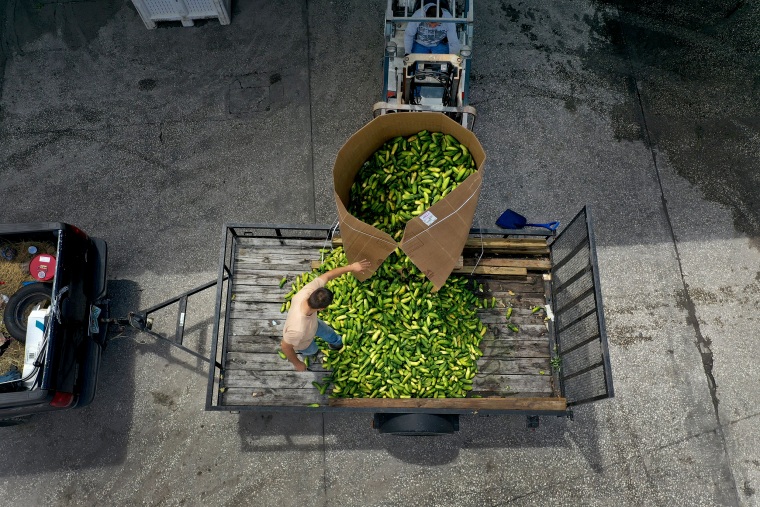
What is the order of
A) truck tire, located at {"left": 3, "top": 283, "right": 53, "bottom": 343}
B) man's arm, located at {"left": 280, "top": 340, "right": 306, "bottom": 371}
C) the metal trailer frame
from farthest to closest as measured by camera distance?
1. truck tire, located at {"left": 3, "top": 283, "right": 53, "bottom": 343}
2. the metal trailer frame
3. man's arm, located at {"left": 280, "top": 340, "right": 306, "bottom": 371}

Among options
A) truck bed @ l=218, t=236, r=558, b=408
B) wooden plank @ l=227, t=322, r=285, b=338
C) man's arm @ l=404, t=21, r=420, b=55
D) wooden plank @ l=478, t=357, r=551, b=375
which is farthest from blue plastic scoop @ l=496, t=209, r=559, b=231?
wooden plank @ l=227, t=322, r=285, b=338

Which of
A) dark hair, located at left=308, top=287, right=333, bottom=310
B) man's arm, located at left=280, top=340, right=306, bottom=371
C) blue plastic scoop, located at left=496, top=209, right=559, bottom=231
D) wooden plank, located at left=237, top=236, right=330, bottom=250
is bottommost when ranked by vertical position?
man's arm, located at left=280, top=340, right=306, bottom=371

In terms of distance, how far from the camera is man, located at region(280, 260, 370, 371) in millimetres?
4062

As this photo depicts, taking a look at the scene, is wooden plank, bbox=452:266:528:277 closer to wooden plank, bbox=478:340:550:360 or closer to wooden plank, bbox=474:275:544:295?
wooden plank, bbox=474:275:544:295

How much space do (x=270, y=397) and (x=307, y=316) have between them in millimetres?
1456

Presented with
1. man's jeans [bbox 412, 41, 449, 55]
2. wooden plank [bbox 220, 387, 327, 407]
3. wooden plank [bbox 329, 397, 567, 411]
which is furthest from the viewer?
man's jeans [bbox 412, 41, 449, 55]

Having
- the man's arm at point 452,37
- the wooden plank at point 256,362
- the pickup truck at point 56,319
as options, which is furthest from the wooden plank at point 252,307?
the man's arm at point 452,37

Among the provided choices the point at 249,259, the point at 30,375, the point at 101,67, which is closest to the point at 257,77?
the point at 101,67

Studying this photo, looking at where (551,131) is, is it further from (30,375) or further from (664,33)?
(30,375)

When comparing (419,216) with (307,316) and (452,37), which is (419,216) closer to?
(307,316)

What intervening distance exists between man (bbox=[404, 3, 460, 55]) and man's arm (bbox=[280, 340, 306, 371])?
14.4 feet

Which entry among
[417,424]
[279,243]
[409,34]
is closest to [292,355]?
[417,424]

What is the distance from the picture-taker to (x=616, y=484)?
5578mm

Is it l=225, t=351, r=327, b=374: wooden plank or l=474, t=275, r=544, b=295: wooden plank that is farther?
l=474, t=275, r=544, b=295: wooden plank
